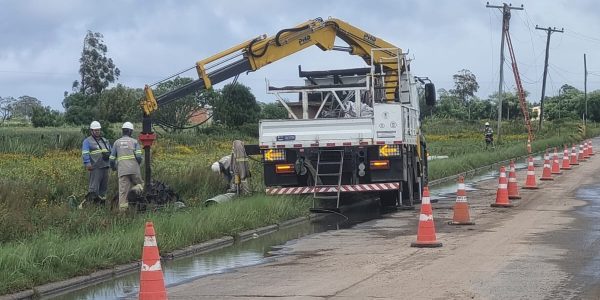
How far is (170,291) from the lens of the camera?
9016 millimetres

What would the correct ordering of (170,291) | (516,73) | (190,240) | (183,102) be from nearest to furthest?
1. (170,291)
2. (190,240)
3. (516,73)
4. (183,102)

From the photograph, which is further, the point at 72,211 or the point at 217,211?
the point at 217,211

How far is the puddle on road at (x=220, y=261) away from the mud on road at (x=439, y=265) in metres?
0.32

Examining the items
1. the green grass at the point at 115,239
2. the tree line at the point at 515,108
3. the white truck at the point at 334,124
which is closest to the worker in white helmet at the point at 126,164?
the white truck at the point at 334,124

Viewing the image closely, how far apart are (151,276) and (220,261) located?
3.97 meters

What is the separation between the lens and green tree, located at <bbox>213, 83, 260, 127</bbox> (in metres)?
70.1

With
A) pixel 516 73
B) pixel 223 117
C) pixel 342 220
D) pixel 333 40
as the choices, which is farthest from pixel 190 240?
pixel 223 117

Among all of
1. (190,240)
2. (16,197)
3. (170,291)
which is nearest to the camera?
(170,291)

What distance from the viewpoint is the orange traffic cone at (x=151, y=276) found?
23.9 feet

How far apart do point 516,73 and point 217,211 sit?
44.3m

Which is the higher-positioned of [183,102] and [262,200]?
[183,102]

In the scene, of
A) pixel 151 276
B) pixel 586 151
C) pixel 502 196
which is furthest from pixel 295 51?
pixel 586 151

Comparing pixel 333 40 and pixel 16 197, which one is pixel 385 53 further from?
pixel 16 197

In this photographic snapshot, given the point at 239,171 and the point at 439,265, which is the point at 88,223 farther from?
the point at 239,171
